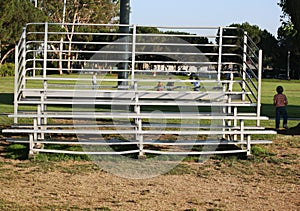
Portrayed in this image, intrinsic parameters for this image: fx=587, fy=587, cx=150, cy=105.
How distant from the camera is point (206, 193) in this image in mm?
9250

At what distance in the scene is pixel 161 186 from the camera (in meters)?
9.67

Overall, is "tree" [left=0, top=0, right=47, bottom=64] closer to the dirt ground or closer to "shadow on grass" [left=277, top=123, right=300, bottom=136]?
"shadow on grass" [left=277, top=123, right=300, bottom=136]

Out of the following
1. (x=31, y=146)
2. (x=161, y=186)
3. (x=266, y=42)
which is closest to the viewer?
(x=161, y=186)

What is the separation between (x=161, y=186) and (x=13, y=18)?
61.7 metres

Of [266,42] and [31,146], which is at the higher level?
[266,42]

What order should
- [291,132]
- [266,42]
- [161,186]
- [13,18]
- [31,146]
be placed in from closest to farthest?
[161,186] < [31,146] < [291,132] < [13,18] < [266,42]

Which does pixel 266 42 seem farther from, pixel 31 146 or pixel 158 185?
pixel 158 185

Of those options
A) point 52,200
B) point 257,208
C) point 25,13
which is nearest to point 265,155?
point 257,208

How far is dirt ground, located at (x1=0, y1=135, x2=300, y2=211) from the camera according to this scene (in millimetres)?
8430

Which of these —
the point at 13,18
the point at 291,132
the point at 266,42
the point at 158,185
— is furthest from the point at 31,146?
the point at 266,42

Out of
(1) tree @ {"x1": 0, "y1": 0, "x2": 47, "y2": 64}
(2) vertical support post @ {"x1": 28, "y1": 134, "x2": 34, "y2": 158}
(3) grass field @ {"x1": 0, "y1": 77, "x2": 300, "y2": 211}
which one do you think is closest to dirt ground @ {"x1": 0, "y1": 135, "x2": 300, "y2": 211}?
(3) grass field @ {"x1": 0, "y1": 77, "x2": 300, "y2": 211}

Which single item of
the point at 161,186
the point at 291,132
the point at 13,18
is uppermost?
the point at 13,18

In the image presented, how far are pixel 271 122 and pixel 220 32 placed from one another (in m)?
6.20

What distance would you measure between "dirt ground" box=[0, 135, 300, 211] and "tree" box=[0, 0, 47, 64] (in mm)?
52393
